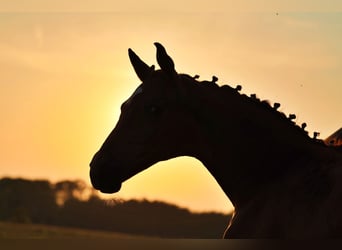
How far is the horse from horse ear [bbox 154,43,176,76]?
11mm

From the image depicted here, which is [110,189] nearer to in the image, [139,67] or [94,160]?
[94,160]

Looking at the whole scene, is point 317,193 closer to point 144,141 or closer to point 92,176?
point 144,141

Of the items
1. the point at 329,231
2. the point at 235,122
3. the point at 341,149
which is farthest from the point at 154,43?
the point at 329,231

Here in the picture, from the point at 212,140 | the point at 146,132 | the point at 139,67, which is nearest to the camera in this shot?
the point at 146,132

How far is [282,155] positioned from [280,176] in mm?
241

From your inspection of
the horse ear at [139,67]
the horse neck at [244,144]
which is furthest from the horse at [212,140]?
the horse ear at [139,67]

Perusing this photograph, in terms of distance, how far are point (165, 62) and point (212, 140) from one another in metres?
0.99

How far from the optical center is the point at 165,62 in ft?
24.7

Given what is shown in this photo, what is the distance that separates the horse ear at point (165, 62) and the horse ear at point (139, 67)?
1.19ft

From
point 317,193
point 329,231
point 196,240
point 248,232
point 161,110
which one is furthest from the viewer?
point 161,110

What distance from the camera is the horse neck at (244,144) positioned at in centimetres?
739

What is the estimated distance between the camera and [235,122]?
754 centimetres

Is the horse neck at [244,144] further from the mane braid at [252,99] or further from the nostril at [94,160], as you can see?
the nostril at [94,160]

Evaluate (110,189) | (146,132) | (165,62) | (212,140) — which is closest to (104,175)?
(110,189)
